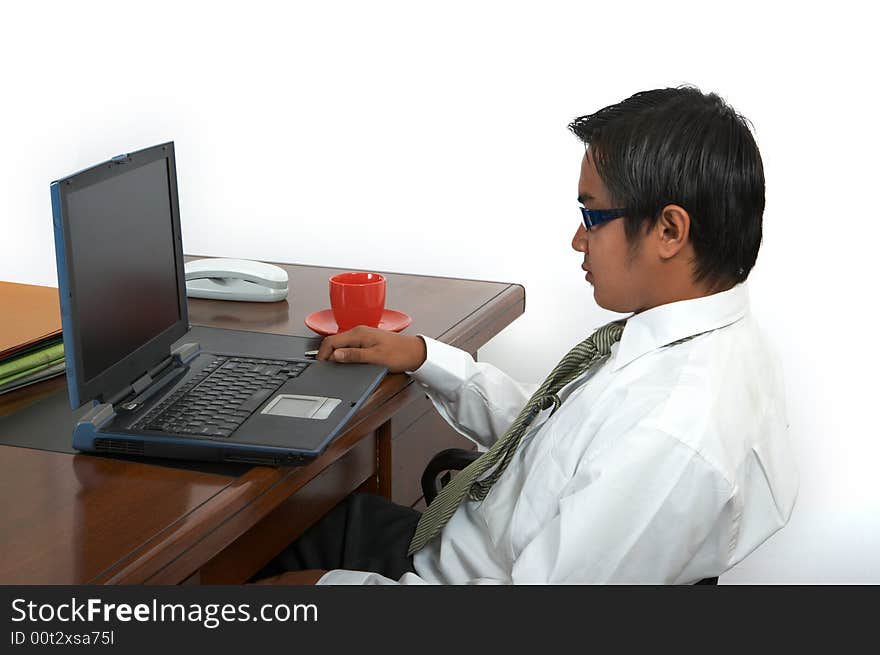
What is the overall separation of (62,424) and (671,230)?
82 centimetres

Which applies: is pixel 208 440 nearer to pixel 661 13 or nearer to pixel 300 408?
pixel 300 408

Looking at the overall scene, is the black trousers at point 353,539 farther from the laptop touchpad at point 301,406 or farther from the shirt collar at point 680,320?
the shirt collar at point 680,320

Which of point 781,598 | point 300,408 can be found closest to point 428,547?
point 300,408

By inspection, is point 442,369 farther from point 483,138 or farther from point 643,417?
point 483,138

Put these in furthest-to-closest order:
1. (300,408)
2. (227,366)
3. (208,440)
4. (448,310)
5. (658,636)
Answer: (448,310), (227,366), (300,408), (208,440), (658,636)

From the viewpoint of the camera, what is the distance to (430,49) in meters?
2.54

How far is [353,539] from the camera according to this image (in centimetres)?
160

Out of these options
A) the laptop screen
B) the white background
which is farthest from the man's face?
the white background

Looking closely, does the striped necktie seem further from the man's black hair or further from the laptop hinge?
the laptop hinge

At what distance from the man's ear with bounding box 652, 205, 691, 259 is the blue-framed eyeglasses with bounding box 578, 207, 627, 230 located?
0.05 m

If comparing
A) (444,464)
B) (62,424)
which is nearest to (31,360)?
(62,424)

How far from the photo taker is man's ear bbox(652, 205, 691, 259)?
4.41 feet

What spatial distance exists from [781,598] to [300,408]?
2.04ft

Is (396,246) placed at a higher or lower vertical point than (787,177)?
lower
